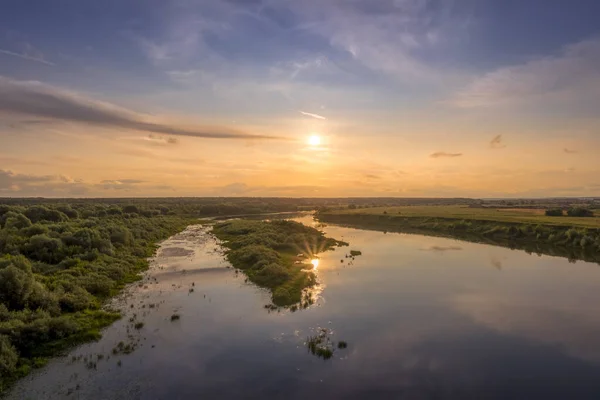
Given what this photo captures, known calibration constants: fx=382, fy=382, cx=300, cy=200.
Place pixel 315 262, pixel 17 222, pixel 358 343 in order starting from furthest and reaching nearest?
pixel 17 222 → pixel 315 262 → pixel 358 343

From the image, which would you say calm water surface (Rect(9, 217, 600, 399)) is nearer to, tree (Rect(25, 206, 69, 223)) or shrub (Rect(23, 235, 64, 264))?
shrub (Rect(23, 235, 64, 264))

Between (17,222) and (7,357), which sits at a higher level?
(17,222)

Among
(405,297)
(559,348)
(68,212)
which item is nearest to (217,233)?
(68,212)

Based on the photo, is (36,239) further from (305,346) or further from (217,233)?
(217,233)

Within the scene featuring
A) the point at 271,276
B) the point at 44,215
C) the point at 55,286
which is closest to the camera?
the point at 55,286

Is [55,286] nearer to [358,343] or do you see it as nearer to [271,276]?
[271,276]

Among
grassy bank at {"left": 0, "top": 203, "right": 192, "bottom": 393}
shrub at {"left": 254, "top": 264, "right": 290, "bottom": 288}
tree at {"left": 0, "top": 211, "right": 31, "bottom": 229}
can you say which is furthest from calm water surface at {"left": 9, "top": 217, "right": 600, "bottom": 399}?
tree at {"left": 0, "top": 211, "right": 31, "bottom": 229}

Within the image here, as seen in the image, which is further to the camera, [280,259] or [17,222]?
[17,222]

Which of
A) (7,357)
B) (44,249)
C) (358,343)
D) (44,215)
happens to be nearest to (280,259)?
(358,343)
